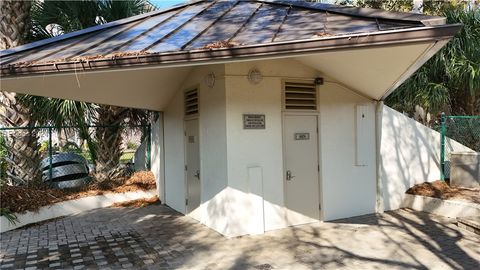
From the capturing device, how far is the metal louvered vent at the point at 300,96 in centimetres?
716

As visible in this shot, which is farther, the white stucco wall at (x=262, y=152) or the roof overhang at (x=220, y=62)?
the white stucco wall at (x=262, y=152)

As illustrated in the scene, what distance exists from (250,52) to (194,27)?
6.44ft

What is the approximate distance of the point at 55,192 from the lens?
9.20 meters

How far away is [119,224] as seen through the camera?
25.6 feet

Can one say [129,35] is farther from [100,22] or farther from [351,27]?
[100,22]

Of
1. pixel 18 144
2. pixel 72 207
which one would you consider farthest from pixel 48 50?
pixel 72 207

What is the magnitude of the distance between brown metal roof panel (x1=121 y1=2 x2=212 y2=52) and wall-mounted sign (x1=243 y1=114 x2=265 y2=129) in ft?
6.53

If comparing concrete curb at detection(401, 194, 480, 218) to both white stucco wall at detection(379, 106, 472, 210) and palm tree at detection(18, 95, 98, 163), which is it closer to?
white stucco wall at detection(379, 106, 472, 210)

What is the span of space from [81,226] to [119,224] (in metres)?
0.79

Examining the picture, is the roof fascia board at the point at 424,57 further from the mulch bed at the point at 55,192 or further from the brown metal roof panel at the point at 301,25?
the mulch bed at the point at 55,192

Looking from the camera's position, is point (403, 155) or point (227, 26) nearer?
point (227, 26)

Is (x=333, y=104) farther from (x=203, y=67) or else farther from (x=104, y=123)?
(x=104, y=123)

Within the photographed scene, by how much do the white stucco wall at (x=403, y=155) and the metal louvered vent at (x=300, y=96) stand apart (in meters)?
1.94

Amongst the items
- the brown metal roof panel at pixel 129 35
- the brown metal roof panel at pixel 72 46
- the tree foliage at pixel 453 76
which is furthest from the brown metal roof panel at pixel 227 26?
the tree foliage at pixel 453 76
